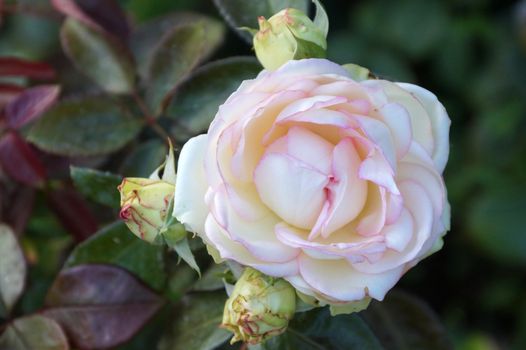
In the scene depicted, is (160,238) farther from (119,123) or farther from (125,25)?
(125,25)

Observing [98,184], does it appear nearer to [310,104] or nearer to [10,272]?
[10,272]

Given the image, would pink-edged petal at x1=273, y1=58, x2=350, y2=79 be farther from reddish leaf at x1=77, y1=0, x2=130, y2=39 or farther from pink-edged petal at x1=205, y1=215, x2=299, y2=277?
reddish leaf at x1=77, y1=0, x2=130, y2=39

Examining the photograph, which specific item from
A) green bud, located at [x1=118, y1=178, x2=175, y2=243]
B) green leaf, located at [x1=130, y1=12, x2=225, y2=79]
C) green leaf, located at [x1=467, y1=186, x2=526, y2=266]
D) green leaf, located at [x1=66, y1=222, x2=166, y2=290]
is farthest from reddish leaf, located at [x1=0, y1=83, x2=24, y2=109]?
green leaf, located at [x1=467, y1=186, x2=526, y2=266]

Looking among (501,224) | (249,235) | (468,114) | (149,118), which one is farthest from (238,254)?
(468,114)

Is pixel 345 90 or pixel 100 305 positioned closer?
pixel 345 90

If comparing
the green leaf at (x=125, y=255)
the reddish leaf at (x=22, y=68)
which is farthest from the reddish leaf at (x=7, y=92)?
the green leaf at (x=125, y=255)

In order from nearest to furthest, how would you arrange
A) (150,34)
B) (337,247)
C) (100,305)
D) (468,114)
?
(337,247), (100,305), (150,34), (468,114)

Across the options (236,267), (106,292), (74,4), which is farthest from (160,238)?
(74,4)

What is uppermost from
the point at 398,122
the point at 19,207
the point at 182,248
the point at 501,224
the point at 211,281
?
the point at 398,122
